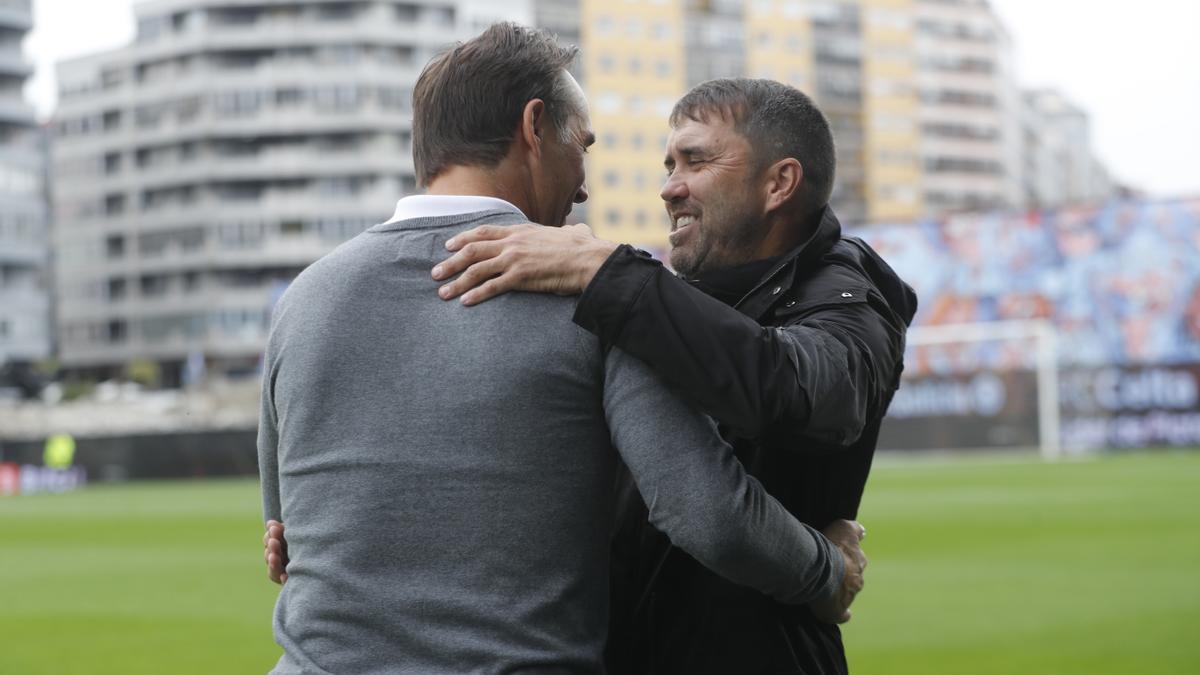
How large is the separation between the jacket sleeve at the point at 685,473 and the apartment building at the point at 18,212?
269ft

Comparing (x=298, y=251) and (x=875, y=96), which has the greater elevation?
(x=875, y=96)

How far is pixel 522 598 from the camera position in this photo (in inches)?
95.3

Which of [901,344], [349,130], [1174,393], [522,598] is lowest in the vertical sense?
[1174,393]

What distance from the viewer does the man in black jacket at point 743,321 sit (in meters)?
2.45

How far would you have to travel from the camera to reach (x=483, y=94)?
257 centimetres

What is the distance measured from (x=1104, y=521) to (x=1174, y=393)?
24231 millimetres

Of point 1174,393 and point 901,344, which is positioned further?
point 1174,393

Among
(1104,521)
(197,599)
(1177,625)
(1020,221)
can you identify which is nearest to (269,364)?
(1177,625)

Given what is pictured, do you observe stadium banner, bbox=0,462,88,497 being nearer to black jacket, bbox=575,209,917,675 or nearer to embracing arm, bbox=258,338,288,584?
embracing arm, bbox=258,338,288,584

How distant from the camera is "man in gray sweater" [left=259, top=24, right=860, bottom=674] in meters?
2.41

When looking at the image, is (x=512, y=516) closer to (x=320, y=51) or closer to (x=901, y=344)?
(x=901, y=344)

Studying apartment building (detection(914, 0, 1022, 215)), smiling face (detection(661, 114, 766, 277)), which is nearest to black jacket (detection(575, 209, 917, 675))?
smiling face (detection(661, 114, 766, 277))

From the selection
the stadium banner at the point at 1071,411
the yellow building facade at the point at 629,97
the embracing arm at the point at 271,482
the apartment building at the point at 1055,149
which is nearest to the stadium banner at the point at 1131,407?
the stadium banner at the point at 1071,411

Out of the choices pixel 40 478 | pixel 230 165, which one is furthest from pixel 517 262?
pixel 230 165
